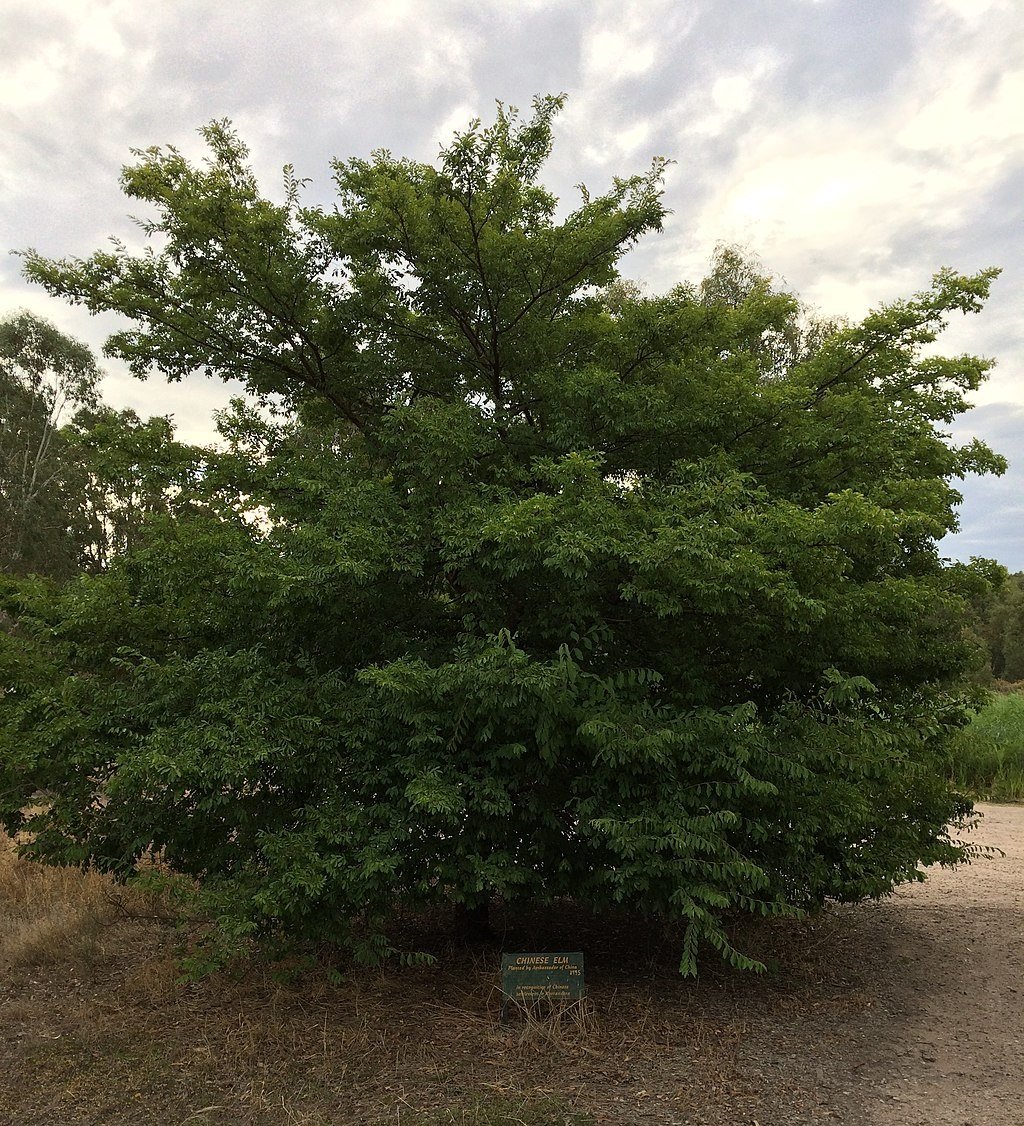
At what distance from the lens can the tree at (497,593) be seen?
4781 mm

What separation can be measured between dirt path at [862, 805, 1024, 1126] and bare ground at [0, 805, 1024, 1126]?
0.07ft

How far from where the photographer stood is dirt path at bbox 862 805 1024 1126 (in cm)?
460

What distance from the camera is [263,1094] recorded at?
15.3 feet

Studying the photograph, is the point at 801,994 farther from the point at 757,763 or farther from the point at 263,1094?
the point at 263,1094

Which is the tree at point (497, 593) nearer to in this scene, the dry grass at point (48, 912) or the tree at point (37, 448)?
the dry grass at point (48, 912)

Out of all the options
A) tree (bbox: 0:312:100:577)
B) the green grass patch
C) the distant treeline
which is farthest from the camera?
the distant treeline

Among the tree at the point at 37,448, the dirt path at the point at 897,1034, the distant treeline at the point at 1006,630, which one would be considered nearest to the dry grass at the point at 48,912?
the dirt path at the point at 897,1034

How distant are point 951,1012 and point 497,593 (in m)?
4.24

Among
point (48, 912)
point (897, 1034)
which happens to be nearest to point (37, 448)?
point (48, 912)

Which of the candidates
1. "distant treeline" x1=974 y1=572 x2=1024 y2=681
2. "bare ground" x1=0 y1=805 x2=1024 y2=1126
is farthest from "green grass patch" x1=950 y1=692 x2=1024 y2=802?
"distant treeline" x1=974 y1=572 x2=1024 y2=681

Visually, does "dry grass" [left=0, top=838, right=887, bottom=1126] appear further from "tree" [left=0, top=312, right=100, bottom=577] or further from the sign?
"tree" [left=0, top=312, right=100, bottom=577]

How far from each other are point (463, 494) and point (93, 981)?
483 cm

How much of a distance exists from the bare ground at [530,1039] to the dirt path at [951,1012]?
21 millimetres

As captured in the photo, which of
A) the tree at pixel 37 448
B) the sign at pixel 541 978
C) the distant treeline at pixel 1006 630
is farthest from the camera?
the distant treeline at pixel 1006 630
